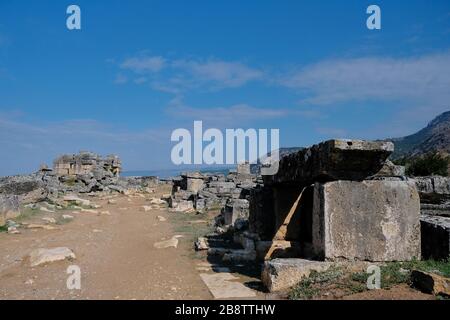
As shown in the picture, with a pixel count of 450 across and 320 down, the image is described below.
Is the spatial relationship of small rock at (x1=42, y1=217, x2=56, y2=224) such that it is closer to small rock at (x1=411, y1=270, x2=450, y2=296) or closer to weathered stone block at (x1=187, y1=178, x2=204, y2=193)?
weathered stone block at (x1=187, y1=178, x2=204, y2=193)

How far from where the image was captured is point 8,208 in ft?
40.0

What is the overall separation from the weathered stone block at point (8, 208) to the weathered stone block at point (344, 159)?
9286mm

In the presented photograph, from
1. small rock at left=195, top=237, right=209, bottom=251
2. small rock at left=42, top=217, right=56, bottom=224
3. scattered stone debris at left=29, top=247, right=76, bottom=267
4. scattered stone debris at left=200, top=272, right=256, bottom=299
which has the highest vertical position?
small rock at left=42, top=217, right=56, bottom=224

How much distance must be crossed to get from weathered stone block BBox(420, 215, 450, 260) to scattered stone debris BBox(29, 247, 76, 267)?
6316 mm

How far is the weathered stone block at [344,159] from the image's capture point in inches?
214

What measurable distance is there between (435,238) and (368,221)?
3.86 feet

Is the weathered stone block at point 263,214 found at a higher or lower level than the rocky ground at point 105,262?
higher

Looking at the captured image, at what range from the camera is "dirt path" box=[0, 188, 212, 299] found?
5.80 m

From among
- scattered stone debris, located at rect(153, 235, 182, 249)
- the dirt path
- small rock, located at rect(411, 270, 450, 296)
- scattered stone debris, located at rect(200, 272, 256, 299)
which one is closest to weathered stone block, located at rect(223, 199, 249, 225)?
the dirt path

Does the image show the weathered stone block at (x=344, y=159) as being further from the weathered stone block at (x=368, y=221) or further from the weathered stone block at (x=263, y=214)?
the weathered stone block at (x=263, y=214)

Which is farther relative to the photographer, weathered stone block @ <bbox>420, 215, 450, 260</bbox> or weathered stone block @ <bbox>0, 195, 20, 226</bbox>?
weathered stone block @ <bbox>0, 195, 20, 226</bbox>

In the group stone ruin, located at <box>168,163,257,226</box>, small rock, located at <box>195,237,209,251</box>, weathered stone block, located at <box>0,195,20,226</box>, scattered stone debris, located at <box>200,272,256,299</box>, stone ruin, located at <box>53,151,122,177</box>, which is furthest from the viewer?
stone ruin, located at <box>53,151,122,177</box>

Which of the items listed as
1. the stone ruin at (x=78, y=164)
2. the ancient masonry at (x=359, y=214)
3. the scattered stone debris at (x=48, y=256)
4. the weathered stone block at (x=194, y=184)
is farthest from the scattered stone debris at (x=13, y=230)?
the stone ruin at (x=78, y=164)

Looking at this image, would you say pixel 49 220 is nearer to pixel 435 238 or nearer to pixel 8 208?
pixel 8 208
